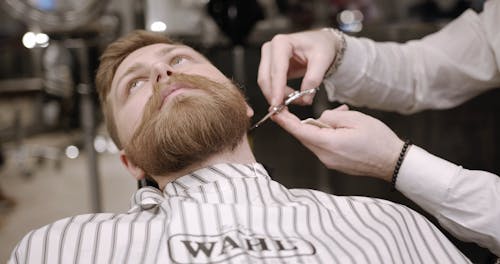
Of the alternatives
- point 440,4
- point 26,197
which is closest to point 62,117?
point 26,197

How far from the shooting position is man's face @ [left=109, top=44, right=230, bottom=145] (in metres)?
1.24

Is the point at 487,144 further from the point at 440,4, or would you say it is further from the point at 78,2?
the point at 78,2

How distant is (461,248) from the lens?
1.16m

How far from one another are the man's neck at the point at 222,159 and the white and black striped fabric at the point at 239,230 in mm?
31

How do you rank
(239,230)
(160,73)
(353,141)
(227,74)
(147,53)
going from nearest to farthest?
(239,230) → (353,141) → (160,73) → (147,53) → (227,74)

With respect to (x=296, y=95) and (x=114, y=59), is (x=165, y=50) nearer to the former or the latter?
(x=114, y=59)

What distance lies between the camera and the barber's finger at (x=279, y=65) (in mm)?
1203

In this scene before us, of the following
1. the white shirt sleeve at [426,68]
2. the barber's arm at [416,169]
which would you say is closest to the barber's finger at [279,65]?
the barber's arm at [416,169]

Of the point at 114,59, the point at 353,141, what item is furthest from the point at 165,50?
the point at 353,141

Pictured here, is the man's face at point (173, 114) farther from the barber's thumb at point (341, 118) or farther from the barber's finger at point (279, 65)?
the barber's thumb at point (341, 118)

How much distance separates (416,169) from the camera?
109 centimetres

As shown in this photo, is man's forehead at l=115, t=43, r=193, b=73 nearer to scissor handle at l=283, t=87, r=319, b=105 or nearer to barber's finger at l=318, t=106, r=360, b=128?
scissor handle at l=283, t=87, r=319, b=105

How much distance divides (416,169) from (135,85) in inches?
26.7

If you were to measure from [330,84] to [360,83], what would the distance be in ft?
0.27
